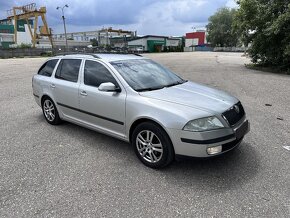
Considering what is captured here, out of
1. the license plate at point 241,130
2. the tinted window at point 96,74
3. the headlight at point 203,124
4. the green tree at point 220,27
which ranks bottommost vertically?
the license plate at point 241,130

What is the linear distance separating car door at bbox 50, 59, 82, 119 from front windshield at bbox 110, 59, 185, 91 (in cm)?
93

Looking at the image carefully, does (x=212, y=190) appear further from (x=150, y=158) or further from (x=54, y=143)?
(x=54, y=143)

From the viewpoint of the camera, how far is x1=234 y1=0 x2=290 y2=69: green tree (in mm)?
14555

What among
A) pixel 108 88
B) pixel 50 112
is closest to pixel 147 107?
pixel 108 88

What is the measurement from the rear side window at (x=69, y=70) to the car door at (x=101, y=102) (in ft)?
0.84

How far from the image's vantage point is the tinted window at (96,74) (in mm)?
4216

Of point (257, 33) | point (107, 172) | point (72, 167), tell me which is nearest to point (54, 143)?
point (72, 167)

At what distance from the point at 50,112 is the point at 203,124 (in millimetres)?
3655

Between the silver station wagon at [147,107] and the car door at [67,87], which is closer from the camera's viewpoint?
the silver station wagon at [147,107]

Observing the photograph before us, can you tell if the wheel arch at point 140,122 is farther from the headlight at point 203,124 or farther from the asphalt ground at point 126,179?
the asphalt ground at point 126,179

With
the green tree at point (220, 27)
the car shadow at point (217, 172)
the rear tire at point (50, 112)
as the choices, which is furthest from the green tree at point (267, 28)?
the green tree at point (220, 27)

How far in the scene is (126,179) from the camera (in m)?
3.45

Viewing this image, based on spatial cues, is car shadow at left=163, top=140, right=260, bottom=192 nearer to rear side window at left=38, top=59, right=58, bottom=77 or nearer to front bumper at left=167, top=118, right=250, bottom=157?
front bumper at left=167, top=118, right=250, bottom=157

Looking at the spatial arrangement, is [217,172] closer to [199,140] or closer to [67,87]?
[199,140]
